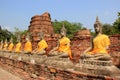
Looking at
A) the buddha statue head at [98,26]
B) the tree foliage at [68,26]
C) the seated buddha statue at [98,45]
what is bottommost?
the seated buddha statue at [98,45]

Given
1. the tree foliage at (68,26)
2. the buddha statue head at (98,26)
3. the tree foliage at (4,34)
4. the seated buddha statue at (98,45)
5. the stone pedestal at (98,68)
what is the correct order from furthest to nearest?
the tree foliage at (68,26) → the tree foliage at (4,34) → the buddha statue head at (98,26) → the seated buddha statue at (98,45) → the stone pedestal at (98,68)

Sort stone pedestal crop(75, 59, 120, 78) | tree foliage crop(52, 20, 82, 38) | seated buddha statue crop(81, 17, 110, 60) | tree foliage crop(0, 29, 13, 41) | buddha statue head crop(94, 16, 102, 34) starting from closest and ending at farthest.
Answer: stone pedestal crop(75, 59, 120, 78) → seated buddha statue crop(81, 17, 110, 60) → buddha statue head crop(94, 16, 102, 34) → tree foliage crop(0, 29, 13, 41) → tree foliage crop(52, 20, 82, 38)

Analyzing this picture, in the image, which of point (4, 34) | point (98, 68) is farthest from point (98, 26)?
point (4, 34)

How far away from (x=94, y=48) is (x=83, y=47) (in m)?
5.50

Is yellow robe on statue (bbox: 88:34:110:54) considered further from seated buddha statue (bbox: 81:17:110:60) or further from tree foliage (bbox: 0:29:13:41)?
tree foliage (bbox: 0:29:13:41)

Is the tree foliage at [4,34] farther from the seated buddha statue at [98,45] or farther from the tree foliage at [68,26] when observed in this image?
the seated buddha statue at [98,45]

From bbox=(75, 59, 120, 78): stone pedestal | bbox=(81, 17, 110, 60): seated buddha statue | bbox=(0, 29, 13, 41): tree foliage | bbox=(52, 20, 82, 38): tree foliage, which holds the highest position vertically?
bbox=(52, 20, 82, 38): tree foliage

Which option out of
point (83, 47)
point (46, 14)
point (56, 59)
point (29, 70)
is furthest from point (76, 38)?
point (46, 14)

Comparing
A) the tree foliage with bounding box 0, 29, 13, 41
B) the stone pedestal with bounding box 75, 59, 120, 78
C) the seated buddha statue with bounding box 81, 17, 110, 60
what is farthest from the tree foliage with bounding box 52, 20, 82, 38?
→ the stone pedestal with bounding box 75, 59, 120, 78

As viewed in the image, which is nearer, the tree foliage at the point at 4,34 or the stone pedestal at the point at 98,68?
the stone pedestal at the point at 98,68

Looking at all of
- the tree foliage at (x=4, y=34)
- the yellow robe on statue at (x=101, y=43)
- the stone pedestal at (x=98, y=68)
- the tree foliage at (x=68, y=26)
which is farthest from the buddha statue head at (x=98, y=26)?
the tree foliage at (x=68, y=26)

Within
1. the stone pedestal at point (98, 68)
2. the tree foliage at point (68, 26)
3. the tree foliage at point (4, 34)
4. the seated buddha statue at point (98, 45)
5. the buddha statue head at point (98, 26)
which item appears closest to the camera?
the stone pedestal at point (98, 68)

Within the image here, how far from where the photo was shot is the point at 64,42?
8.09 meters

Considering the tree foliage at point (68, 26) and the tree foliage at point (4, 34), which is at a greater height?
the tree foliage at point (68, 26)
